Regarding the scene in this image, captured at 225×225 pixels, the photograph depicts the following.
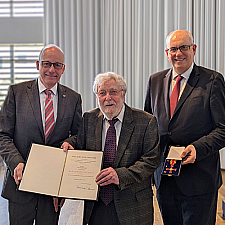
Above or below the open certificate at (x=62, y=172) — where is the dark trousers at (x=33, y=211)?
below

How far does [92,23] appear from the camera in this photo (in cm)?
710

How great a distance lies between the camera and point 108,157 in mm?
2068

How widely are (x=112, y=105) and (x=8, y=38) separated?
6266mm

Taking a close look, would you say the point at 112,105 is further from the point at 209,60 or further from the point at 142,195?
the point at 209,60

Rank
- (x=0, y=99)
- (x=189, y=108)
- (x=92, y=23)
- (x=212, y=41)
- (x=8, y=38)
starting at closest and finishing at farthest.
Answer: (x=189, y=108) → (x=212, y=41) → (x=92, y=23) → (x=8, y=38) → (x=0, y=99)

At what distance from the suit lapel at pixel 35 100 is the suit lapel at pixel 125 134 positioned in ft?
1.97

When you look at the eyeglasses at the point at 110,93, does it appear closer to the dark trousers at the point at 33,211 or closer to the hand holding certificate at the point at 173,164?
the hand holding certificate at the point at 173,164

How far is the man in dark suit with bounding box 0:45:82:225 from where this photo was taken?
2273 mm

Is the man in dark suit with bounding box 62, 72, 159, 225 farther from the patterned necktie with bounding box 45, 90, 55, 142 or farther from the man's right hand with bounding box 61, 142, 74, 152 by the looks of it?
the patterned necktie with bounding box 45, 90, 55, 142

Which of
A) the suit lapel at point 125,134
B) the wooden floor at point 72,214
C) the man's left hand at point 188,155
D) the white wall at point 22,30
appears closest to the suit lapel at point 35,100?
the suit lapel at point 125,134

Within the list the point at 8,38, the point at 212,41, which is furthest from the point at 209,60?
the point at 8,38

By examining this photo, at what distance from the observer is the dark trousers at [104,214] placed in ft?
6.73

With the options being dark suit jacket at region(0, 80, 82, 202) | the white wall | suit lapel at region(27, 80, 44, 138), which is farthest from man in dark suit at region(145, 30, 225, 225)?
the white wall

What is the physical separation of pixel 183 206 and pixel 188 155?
44cm
